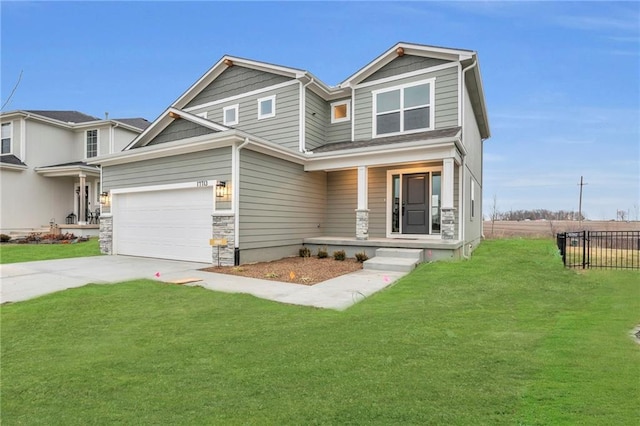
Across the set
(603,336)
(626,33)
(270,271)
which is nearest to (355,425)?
(603,336)

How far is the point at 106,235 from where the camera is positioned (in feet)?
40.5

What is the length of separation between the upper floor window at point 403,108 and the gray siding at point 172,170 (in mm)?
5771

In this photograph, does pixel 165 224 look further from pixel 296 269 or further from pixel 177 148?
pixel 296 269

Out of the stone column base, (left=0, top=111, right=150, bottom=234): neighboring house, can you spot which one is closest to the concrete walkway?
the stone column base

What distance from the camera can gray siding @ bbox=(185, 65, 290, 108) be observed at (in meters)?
13.7

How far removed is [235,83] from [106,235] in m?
7.76

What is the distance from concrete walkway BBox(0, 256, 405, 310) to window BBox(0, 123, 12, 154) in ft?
45.8

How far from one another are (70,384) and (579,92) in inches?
1163

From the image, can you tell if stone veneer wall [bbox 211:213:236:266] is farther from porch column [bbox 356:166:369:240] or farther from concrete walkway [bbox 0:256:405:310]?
porch column [bbox 356:166:369:240]

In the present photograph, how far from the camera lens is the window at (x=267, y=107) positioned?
13550mm

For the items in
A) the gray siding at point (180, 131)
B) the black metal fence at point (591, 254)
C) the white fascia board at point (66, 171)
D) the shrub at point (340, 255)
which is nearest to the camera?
the black metal fence at point (591, 254)

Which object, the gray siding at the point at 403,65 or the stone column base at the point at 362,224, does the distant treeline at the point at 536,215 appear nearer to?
the gray siding at the point at 403,65

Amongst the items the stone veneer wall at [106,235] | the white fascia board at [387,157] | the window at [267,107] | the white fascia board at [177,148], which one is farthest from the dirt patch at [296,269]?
the window at [267,107]

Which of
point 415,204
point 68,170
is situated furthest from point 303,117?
point 68,170
